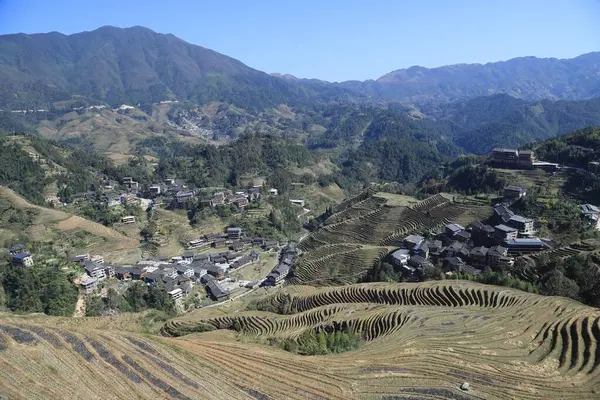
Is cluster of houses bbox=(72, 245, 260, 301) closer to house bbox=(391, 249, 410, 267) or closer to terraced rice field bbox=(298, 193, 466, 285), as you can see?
terraced rice field bbox=(298, 193, 466, 285)

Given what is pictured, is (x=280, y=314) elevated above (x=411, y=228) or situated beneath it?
situated beneath

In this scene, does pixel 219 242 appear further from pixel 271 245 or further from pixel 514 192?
pixel 514 192

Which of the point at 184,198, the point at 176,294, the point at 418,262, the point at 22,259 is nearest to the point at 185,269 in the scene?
the point at 176,294

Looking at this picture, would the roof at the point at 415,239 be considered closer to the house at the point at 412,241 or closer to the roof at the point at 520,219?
the house at the point at 412,241

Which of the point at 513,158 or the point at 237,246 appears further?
the point at 513,158

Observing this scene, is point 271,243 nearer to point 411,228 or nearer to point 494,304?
point 411,228

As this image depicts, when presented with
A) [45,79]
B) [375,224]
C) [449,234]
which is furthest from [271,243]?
[45,79]
